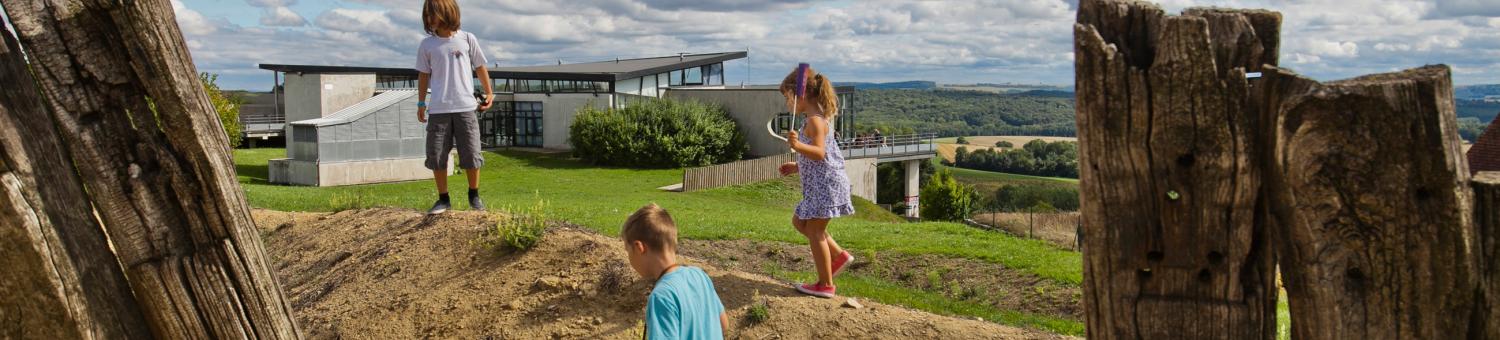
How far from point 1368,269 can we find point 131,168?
438 centimetres

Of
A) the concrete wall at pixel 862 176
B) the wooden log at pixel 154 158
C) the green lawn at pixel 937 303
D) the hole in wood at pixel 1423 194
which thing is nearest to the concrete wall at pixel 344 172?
the concrete wall at pixel 862 176

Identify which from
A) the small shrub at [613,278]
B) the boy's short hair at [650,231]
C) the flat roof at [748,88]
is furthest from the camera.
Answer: the flat roof at [748,88]

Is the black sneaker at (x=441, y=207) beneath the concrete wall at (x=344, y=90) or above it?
beneath

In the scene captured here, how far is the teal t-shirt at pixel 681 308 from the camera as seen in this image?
455 cm

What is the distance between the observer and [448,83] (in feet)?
31.3

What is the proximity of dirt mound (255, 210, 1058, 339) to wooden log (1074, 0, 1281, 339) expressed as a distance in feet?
12.1

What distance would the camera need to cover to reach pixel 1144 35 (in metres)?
3.75

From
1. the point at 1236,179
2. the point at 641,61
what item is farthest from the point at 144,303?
the point at 641,61

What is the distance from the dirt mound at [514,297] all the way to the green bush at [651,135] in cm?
3383

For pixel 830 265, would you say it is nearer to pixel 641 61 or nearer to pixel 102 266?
pixel 102 266

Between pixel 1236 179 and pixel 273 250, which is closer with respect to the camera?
pixel 1236 179

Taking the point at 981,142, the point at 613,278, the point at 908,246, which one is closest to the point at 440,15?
the point at 613,278

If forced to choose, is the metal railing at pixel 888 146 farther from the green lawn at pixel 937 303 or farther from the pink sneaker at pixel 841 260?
the pink sneaker at pixel 841 260

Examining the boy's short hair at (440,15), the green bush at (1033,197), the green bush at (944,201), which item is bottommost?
the green bush at (1033,197)
